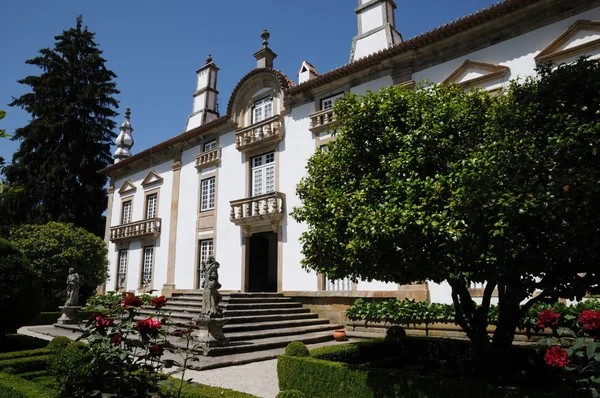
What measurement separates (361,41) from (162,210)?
13213 mm

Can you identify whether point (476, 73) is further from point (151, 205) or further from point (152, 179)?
point (151, 205)

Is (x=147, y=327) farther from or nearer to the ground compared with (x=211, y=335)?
farther from the ground

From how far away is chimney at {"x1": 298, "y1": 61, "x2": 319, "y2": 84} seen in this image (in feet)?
58.0

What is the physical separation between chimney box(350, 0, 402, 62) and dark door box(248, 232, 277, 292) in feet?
28.6

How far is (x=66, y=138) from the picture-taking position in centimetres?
2714

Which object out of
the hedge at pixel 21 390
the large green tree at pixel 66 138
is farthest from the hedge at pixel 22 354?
the large green tree at pixel 66 138

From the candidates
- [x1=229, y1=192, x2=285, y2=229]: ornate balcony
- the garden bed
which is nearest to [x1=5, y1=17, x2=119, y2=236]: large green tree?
[x1=229, y1=192, x2=285, y2=229]: ornate balcony

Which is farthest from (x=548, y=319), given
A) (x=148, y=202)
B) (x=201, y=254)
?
(x=148, y=202)

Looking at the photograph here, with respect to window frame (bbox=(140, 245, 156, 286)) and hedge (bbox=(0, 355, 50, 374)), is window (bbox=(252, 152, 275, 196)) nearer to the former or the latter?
window frame (bbox=(140, 245, 156, 286))

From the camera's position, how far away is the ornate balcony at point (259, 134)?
16.8 meters

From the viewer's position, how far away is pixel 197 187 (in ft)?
65.8

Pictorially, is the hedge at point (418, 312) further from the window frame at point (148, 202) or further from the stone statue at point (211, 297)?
the window frame at point (148, 202)

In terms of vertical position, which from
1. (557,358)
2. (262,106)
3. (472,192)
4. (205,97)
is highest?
(205,97)

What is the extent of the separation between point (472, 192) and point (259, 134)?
44.7ft
